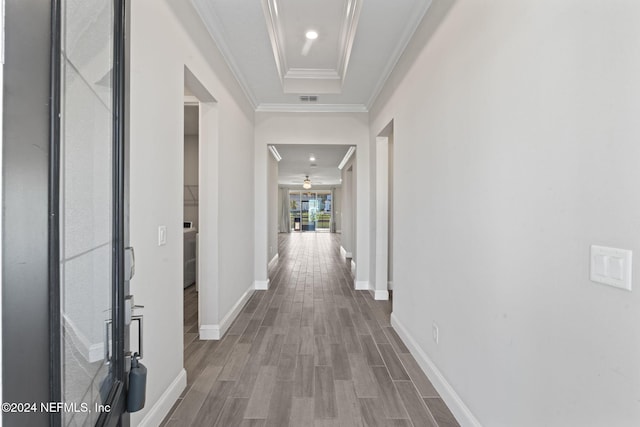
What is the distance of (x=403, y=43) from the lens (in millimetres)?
2820

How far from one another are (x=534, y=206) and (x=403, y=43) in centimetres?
221

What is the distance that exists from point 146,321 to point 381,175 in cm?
333

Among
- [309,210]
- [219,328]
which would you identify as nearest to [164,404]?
[219,328]

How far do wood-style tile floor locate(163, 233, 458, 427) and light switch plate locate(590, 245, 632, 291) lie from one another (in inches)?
53.8

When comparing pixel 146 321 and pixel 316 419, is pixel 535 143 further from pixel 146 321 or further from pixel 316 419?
pixel 146 321

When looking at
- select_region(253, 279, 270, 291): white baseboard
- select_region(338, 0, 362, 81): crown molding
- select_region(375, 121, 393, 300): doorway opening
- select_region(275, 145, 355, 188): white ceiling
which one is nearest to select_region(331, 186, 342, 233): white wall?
select_region(275, 145, 355, 188): white ceiling

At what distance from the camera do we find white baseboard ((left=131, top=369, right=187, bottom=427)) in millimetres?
1689

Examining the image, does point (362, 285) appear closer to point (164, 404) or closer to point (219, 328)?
point (219, 328)

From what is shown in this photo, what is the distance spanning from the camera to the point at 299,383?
2260 millimetres

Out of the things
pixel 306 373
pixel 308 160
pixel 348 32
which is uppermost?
pixel 348 32

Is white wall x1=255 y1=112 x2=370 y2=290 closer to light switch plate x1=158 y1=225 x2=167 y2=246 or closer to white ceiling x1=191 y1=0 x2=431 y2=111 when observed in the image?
white ceiling x1=191 y1=0 x2=431 y2=111

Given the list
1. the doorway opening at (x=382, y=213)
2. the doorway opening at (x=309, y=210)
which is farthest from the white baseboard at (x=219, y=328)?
the doorway opening at (x=309, y=210)

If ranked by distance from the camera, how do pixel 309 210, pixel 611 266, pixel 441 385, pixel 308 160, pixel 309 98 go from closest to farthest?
pixel 611 266 < pixel 441 385 < pixel 309 98 < pixel 308 160 < pixel 309 210

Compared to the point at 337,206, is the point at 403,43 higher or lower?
higher
